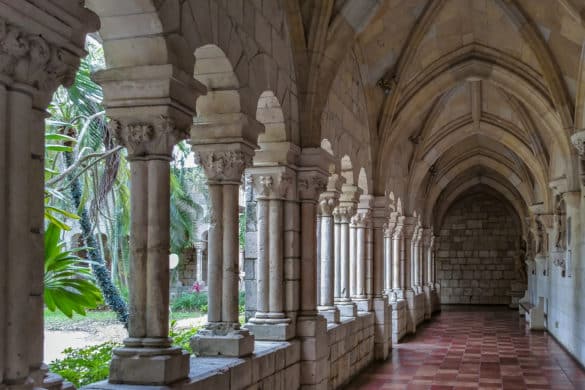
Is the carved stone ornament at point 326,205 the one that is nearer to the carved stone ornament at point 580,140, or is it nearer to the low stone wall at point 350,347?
the low stone wall at point 350,347

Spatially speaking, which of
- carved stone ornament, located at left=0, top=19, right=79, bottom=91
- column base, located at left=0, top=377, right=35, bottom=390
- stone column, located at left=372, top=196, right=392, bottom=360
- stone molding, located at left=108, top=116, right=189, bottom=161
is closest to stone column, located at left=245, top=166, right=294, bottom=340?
stone molding, located at left=108, top=116, right=189, bottom=161

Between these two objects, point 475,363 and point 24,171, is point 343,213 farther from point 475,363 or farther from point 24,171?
point 24,171

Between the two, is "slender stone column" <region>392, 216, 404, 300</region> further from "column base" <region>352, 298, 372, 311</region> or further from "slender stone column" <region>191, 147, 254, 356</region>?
"slender stone column" <region>191, 147, 254, 356</region>

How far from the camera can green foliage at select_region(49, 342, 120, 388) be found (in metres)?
4.79

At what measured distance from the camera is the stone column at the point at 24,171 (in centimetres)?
245

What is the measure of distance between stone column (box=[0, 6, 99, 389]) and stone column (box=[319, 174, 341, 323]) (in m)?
5.01

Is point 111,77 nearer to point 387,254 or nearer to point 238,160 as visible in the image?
point 238,160

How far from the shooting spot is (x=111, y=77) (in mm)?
3678

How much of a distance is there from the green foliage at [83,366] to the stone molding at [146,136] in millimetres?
1665

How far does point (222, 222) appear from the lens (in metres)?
4.91

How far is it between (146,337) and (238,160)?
1.52m

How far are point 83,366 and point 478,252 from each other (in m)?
19.9

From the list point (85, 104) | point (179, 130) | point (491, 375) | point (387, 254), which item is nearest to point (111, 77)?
point (179, 130)

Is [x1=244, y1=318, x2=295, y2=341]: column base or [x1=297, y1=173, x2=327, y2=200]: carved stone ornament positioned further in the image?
[x1=297, y1=173, x2=327, y2=200]: carved stone ornament
